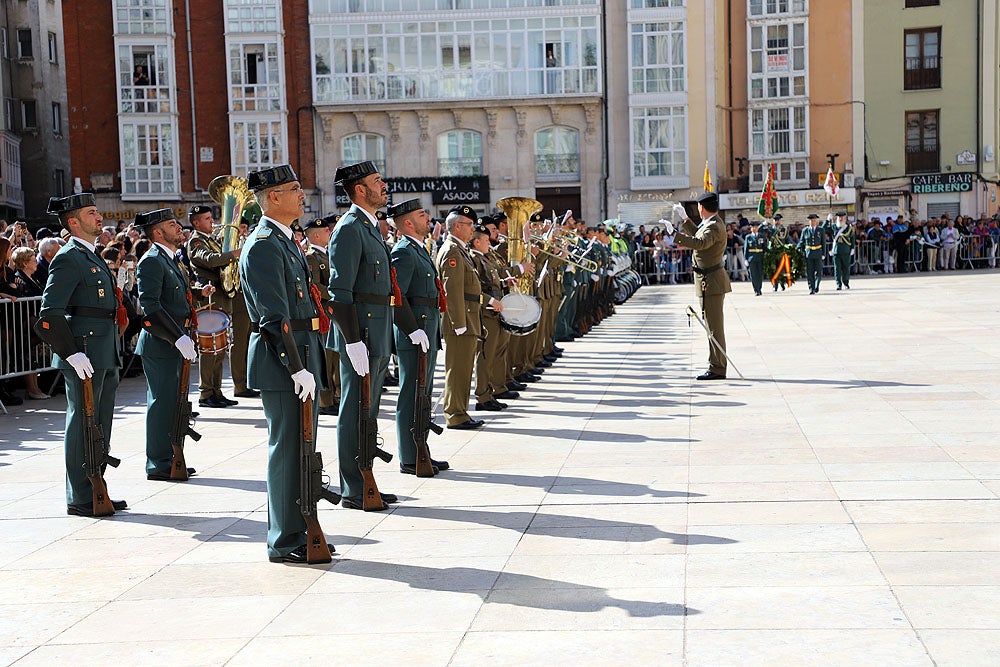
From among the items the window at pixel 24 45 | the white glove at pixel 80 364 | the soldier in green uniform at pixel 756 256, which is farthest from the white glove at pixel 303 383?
the window at pixel 24 45

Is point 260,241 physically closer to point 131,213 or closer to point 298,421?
point 298,421

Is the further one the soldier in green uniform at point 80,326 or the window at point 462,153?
the window at point 462,153

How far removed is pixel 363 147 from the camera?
4497 cm

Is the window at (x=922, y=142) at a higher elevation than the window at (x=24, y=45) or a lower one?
lower

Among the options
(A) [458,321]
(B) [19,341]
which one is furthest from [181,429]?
(B) [19,341]

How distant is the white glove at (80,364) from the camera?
7.91 meters

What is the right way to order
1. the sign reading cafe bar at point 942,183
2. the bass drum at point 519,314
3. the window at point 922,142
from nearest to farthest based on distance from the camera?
the bass drum at point 519,314, the sign reading cafe bar at point 942,183, the window at point 922,142

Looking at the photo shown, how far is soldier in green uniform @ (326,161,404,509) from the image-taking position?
773cm

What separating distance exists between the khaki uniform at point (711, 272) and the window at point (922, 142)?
118 ft

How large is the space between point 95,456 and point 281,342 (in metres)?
2.24

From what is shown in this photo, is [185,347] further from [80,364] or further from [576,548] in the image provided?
[576,548]

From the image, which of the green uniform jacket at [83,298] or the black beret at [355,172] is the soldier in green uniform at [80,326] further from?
the black beret at [355,172]

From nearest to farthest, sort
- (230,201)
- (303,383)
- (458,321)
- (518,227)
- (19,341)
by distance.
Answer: (303,383), (458,321), (230,201), (19,341), (518,227)

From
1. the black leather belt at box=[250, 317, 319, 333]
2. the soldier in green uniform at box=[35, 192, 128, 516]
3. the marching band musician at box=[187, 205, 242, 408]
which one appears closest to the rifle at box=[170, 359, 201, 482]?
the soldier in green uniform at box=[35, 192, 128, 516]
